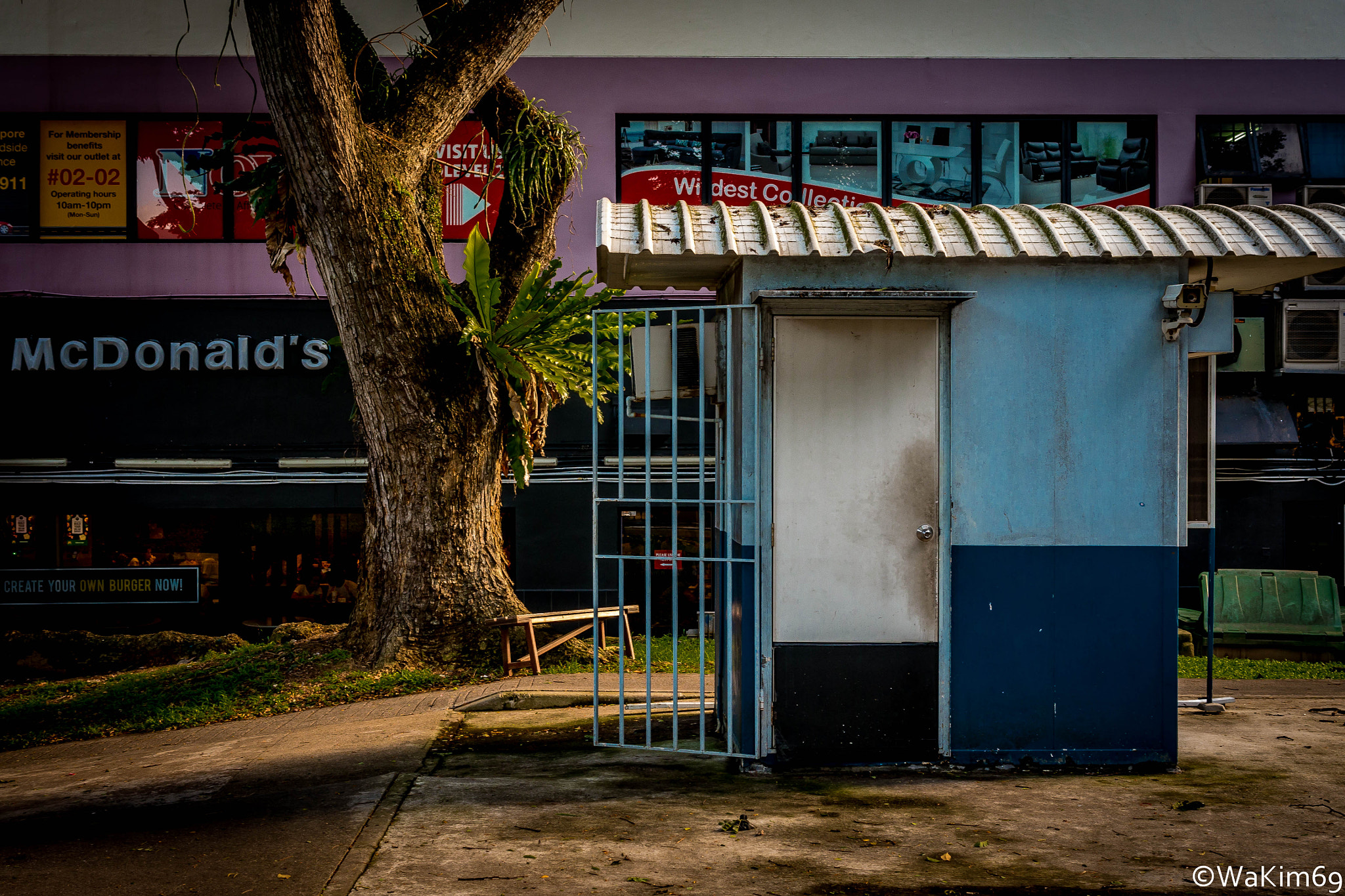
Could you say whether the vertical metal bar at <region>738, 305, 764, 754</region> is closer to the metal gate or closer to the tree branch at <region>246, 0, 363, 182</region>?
the metal gate

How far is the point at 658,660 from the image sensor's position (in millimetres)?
10727

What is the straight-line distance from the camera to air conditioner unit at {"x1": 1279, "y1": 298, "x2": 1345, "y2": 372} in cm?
1354

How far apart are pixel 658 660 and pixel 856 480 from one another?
535cm

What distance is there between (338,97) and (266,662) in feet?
16.9

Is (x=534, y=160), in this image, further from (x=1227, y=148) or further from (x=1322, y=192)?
(x=1322, y=192)

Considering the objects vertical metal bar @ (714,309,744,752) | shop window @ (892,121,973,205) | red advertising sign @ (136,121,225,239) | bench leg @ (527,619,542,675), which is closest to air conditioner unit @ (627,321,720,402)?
vertical metal bar @ (714,309,744,752)

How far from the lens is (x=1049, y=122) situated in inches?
560

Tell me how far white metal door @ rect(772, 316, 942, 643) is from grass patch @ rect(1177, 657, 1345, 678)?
521 cm

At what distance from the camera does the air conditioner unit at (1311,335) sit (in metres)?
13.5

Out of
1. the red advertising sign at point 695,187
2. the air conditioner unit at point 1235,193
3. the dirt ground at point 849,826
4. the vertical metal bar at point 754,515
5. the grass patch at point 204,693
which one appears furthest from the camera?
the red advertising sign at point 695,187

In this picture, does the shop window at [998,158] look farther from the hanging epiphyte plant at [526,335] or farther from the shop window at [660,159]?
the hanging epiphyte plant at [526,335]

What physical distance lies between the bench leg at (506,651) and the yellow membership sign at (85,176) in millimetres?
8658

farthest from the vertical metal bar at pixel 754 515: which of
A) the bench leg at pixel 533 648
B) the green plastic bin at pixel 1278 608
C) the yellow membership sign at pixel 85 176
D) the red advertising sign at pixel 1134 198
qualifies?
the yellow membership sign at pixel 85 176

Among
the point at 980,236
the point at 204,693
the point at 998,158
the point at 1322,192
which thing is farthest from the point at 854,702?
the point at 1322,192
